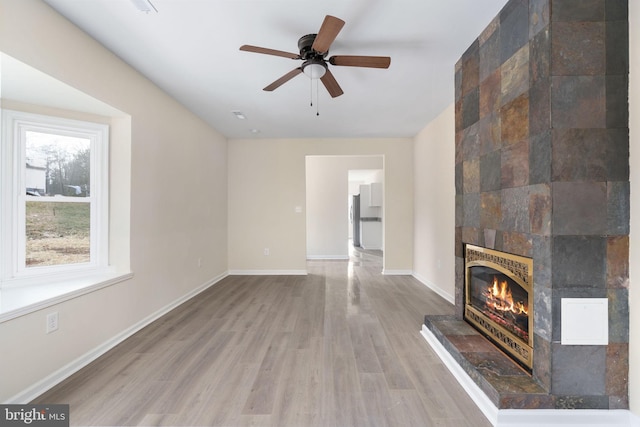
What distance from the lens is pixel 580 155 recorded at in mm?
1491

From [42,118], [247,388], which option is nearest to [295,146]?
[42,118]

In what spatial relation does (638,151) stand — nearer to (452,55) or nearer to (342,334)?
(452,55)

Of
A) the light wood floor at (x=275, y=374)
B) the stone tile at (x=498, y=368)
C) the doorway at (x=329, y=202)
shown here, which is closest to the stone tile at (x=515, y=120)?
the stone tile at (x=498, y=368)

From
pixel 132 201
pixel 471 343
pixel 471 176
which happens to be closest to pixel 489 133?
pixel 471 176

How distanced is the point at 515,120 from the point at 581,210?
0.68 m

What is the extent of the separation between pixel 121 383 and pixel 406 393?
1.97 m

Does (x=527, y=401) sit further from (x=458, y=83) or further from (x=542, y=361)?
(x=458, y=83)

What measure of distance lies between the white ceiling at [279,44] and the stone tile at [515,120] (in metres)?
0.71

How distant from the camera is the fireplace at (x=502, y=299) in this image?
67.0 inches

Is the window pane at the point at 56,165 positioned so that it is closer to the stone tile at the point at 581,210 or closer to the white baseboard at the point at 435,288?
the stone tile at the point at 581,210

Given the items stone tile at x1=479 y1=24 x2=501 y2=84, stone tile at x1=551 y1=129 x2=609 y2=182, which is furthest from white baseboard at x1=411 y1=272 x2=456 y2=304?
stone tile at x1=479 y1=24 x2=501 y2=84

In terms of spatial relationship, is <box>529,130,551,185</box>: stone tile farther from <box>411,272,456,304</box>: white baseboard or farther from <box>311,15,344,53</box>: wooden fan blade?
<box>411,272,456,304</box>: white baseboard

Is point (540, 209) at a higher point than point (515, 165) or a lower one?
lower

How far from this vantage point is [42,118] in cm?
220
